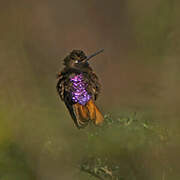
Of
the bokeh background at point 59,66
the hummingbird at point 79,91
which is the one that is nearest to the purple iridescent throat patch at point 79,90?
the hummingbird at point 79,91

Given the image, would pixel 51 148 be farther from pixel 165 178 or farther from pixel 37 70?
pixel 37 70

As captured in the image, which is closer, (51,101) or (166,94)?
(166,94)

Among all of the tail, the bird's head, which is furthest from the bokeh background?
the bird's head

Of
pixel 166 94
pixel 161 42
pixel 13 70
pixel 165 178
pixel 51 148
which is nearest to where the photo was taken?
pixel 165 178

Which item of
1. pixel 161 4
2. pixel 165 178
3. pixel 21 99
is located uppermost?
pixel 161 4

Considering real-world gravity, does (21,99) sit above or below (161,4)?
below

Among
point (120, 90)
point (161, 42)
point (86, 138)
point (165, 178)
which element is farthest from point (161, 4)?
point (165, 178)

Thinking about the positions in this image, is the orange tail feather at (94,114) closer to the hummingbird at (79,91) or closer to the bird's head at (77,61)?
the hummingbird at (79,91)

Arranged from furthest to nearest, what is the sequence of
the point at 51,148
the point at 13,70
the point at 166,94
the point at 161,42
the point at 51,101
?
the point at 13,70
the point at 51,101
the point at 161,42
the point at 166,94
the point at 51,148
